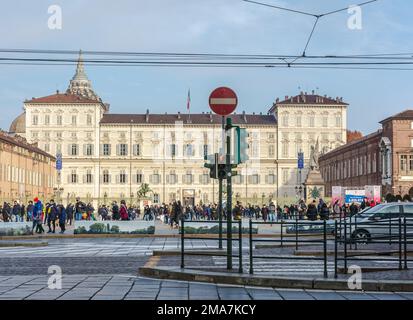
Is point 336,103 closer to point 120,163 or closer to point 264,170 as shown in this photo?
point 264,170

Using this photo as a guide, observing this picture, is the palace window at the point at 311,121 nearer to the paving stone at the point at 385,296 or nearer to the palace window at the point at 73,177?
the palace window at the point at 73,177

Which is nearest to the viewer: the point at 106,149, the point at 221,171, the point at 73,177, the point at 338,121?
the point at 221,171

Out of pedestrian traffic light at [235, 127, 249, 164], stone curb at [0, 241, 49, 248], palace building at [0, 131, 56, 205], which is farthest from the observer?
palace building at [0, 131, 56, 205]

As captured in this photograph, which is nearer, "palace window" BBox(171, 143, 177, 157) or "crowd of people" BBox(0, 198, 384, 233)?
"crowd of people" BBox(0, 198, 384, 233)

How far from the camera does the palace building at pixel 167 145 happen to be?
13088 cm

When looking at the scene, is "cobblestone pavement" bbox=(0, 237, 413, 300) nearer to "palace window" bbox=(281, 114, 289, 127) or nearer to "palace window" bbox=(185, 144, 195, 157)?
"palace window" bbox=(185, 144, 195, 157)

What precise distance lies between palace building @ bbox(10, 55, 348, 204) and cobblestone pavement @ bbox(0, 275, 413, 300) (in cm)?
11788

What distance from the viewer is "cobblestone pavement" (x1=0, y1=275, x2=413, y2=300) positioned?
9.84 meters

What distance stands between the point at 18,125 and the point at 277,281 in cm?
14015

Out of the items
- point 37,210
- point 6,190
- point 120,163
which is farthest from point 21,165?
point 37,210

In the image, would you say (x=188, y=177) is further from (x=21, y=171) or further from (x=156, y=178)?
(x=21, y=171)

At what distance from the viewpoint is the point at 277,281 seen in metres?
11.4

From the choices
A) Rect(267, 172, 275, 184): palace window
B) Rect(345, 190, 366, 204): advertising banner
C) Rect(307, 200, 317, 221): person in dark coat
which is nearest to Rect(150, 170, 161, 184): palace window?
Rect(267, 172, 275, 184): palace window

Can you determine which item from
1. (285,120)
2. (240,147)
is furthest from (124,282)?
(285,120)
